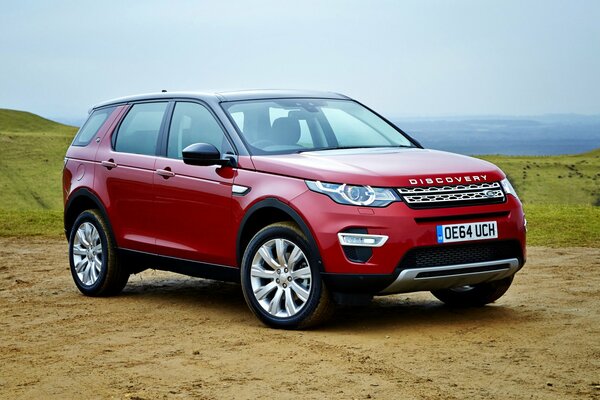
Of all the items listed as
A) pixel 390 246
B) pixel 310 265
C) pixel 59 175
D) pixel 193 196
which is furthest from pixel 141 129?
pixel 59 175

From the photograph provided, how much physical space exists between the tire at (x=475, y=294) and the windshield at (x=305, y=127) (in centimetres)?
130

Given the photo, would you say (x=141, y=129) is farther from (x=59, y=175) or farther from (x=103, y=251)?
(x=59, y=175)

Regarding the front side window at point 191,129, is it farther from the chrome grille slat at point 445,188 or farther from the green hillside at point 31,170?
the green hillside at point 31,170

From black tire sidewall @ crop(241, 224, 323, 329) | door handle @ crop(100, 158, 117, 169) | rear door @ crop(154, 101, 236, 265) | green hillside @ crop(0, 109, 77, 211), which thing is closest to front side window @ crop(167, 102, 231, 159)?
rear door @ crop(154, 101, 236, 265)

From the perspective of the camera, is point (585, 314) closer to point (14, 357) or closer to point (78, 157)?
point (14, 357)

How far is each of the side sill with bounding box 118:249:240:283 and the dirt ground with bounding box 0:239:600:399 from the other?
335 millimetres

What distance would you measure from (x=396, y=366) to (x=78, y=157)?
16.7ft

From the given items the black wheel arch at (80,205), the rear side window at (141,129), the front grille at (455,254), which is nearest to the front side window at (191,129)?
the rear side window at (141,129)

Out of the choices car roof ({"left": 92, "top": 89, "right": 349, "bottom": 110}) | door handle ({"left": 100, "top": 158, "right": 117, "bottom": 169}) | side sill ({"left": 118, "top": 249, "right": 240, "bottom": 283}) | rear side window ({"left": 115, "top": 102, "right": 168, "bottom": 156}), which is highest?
car roof ({"left": 92, "top": 89, "right": 349, "bottom": 110})

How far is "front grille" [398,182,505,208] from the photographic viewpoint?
7.60 meters

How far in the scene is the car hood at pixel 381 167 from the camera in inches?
301

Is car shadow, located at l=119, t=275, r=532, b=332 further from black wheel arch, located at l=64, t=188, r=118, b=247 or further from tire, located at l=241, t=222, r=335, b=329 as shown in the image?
black wheel arch, located at l=64, t=188, r=118, b=247

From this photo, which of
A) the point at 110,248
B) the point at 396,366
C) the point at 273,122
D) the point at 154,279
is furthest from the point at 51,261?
the point at 396,366

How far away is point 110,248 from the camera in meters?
10.0
